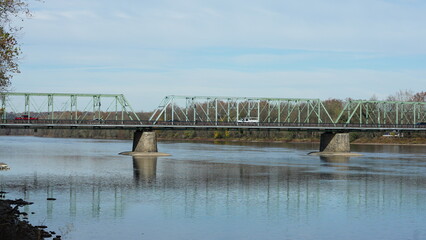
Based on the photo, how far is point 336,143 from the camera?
127 m

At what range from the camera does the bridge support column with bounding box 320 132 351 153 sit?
126331mm

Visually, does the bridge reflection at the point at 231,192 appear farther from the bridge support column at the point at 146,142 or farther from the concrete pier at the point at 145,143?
the bridge support column at the point at 146,142

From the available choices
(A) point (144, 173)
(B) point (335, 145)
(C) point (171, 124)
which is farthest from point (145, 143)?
(A) point (144, 173)

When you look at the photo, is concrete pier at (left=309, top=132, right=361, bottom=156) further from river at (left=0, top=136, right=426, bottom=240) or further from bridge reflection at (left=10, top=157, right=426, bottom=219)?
bridge reflection at (left=10, top=157, right=426, bottom=219)

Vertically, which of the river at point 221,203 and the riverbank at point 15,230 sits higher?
the riverbank at point 15,230

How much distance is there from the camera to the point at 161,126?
115688 mm

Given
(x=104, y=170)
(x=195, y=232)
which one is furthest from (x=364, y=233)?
(x=104, y=170)

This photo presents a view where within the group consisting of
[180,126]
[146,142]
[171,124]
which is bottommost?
[146,142]

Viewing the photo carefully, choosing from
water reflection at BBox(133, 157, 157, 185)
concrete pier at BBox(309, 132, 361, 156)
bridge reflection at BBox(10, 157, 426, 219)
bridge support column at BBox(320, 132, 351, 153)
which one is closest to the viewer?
bridge reflection at BBox(10, 157, 426, 219)

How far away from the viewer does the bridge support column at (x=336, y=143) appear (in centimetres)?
Result: 12633

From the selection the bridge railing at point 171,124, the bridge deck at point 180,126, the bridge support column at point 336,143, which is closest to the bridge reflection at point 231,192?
the bridge deck at point 180,126

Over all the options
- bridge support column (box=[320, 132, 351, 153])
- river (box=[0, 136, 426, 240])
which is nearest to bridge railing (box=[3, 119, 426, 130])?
bridge support column (box=[320, 132, 351, 153])

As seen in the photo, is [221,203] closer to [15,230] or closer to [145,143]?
[15,230]

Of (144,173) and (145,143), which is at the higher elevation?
(145,143)
